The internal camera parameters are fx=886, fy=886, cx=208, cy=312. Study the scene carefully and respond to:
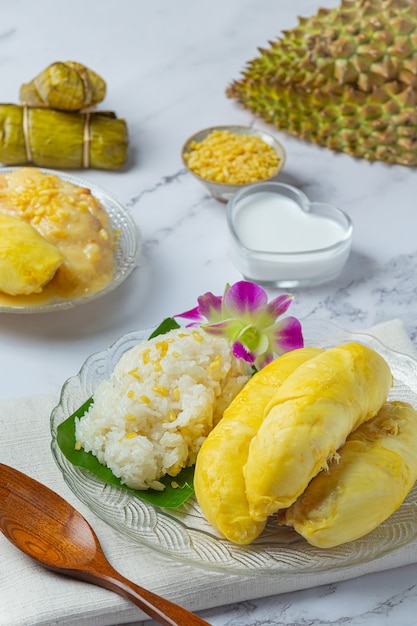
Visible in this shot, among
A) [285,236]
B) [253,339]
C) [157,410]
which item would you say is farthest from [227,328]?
[285,236]

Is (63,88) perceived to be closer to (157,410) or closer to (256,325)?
(256,325)

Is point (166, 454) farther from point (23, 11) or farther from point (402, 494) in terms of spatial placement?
point (23, 11)

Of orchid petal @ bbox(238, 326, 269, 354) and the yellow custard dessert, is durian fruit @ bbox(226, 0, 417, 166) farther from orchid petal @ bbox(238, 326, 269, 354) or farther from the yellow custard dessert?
orchid petal @ bbox(238, 326, 269, 354)

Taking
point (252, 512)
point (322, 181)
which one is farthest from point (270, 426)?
point (322, 181)

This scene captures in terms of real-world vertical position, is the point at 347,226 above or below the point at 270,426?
below

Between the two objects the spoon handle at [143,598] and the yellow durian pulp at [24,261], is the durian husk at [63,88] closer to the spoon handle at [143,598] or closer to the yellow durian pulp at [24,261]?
the yellow durian pulp at [24,261]
